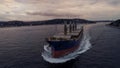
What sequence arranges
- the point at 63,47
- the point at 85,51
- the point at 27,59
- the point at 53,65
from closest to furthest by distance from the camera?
the point at 53,65 < the point at 63,47 < the point at 27,59 < the point at 85,51

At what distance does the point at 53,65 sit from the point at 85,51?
1792 centimetres

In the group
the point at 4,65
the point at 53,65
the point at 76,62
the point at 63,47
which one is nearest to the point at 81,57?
the point at 76,62

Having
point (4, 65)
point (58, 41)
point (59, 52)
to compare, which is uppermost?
point (58, 41)

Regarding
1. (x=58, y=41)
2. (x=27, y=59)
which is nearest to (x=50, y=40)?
(x=58, y=41)

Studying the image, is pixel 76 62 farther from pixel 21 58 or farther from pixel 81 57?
pixel 21 58

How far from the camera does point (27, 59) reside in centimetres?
4719

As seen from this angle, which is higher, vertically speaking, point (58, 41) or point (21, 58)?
point (58, 41)

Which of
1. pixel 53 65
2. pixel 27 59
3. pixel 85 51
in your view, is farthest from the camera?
pixel 85 51

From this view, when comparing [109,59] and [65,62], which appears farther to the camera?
[109,59]

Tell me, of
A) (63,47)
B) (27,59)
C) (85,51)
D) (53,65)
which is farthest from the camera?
(85,51)

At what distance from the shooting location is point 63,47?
1699 inches

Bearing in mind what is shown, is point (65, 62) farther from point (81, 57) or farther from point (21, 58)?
point (21, 58)

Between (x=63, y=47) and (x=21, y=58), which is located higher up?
(x=63, y=47)

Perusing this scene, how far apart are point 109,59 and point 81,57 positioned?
25.4 feet
